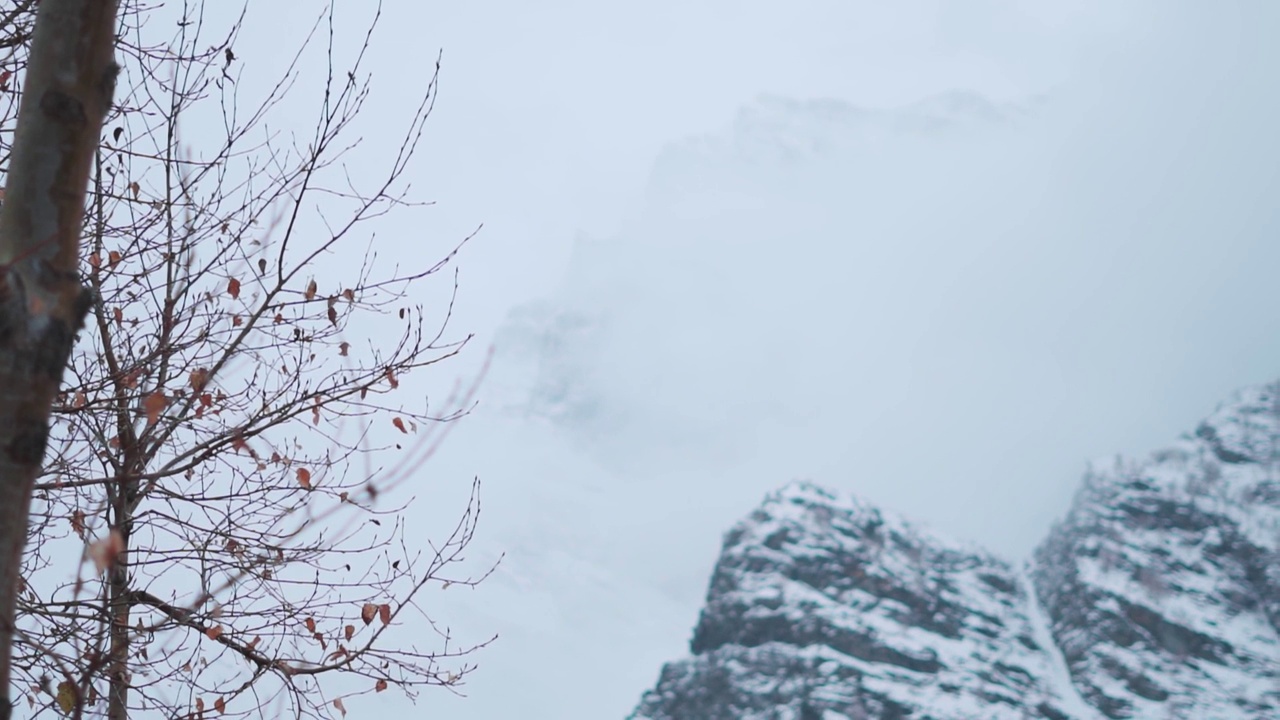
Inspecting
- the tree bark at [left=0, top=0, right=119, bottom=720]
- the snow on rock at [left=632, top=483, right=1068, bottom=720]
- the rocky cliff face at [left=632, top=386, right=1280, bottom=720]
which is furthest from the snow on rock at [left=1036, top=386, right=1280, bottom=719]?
the tree bark at [left=0, top=0, right=119, bottom=720]

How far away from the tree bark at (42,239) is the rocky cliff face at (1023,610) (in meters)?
121

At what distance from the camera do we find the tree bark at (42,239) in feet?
7.83

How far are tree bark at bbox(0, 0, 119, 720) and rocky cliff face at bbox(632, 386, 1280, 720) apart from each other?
12098 cm

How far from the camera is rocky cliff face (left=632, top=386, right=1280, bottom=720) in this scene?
124625 millimetres

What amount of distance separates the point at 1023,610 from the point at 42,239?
168874 millimetres

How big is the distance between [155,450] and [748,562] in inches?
5423

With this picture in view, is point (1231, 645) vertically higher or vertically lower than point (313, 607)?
higher

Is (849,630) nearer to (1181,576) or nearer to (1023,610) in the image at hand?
(1023,610)

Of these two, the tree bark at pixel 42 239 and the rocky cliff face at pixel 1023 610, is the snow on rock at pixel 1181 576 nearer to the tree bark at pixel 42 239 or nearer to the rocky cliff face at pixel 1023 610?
the rocky cliff face at pixel 1023 610

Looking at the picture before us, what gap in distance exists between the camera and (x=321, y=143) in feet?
18.8

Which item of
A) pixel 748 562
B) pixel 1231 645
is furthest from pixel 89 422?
pixel 1231 645

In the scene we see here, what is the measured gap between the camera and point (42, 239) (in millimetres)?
2475

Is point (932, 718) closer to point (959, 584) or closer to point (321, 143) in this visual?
point (959, 584)

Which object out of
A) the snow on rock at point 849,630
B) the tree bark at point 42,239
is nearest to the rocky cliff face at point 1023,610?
the snow on rock at point 849,630
